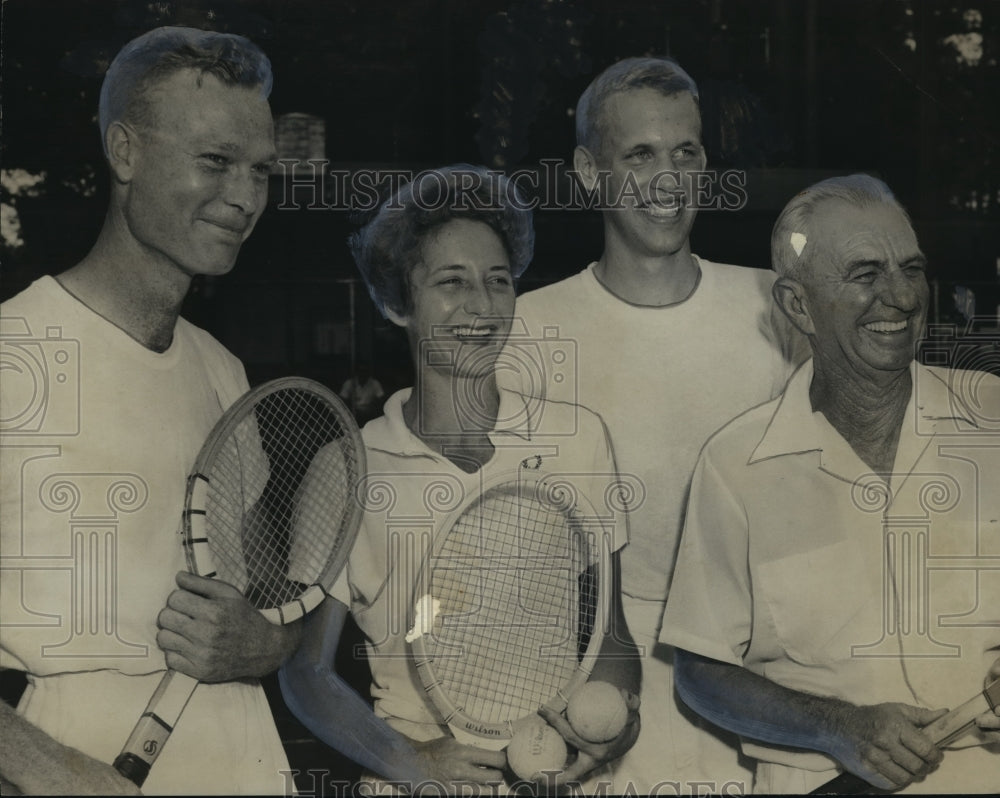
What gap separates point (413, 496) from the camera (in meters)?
4.21

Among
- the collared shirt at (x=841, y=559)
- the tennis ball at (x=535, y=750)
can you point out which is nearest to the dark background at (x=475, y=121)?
the collared shirt at (x=841, y=559)

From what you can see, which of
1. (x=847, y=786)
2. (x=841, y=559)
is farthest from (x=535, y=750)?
(x=841, y=559)

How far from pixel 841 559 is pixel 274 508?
5.64ft

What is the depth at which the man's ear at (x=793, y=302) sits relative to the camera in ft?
14.1

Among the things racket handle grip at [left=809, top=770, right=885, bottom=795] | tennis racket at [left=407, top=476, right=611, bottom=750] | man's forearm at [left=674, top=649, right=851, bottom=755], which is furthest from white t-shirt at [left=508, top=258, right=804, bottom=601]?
racket handle grip at [left=809, top=770, right=885, bottom=795]

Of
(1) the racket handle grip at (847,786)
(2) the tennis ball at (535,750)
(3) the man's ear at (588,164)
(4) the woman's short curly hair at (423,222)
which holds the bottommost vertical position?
(1) the racket handle grip at (847,786)

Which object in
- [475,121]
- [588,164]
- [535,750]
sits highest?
[475,121]

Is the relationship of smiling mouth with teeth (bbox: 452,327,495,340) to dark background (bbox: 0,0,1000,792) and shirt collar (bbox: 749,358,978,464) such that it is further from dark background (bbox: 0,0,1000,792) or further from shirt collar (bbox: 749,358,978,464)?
shirt collar (bbox: 749,358,978,464)

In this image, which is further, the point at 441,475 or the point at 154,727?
the point at 441,475

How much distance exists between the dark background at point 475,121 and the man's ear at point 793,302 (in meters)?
0.12

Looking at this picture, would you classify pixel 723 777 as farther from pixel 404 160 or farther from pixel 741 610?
pixel 404 160

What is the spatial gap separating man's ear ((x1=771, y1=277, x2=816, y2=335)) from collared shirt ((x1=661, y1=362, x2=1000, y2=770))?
0.12 metres

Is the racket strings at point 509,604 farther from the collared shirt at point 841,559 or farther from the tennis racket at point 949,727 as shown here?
the tennis racket at point 949,727

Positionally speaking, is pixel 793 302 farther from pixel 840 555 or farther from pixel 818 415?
pixel 840 555
